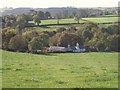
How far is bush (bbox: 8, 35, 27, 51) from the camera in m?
39.3

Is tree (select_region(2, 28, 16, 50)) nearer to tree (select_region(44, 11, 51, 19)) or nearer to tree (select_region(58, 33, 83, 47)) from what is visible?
tree (select_region(58, 33, 83, 47))

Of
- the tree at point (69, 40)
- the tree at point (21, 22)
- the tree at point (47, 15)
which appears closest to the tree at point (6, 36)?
the tree at point (21, 22)

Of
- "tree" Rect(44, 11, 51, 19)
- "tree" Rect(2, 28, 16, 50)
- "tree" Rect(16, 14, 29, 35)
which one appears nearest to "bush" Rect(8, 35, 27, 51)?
"tree" Rect(2, 28, 16, 50)

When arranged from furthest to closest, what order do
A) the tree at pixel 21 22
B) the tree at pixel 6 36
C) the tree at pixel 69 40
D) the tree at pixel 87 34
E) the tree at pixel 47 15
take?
the tree at pixel 47 15 → the tree at pixel 21 22 → the tree at pixel 87 34 → the tree at pixel 69 40 → the tree at pixel 6 36

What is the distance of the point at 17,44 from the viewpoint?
132 ft

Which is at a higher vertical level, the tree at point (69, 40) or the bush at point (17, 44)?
the bush at point (17, 44)

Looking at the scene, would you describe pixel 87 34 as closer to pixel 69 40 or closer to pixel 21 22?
pixel 69 40

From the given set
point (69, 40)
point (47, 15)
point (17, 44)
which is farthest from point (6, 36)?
point (47, 15)

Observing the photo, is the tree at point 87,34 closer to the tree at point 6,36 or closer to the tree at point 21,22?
the tree at point 21,22

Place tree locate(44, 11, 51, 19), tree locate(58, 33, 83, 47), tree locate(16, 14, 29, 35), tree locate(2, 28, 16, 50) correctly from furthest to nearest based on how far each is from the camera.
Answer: tree locate(44, 11, 51, 19) < tree locate(16, 14, 29, 35) < tree locate(58, 33, 83, 47) < tree locate(2, 28, 16, 50)

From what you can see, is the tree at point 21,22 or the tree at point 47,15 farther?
the tree at point 47,15

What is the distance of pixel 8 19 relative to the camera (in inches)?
2185

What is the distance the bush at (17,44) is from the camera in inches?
1547

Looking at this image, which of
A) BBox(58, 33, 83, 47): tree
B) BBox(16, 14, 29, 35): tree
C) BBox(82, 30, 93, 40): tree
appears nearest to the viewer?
BBox(58, 33, 83, 47): tree
